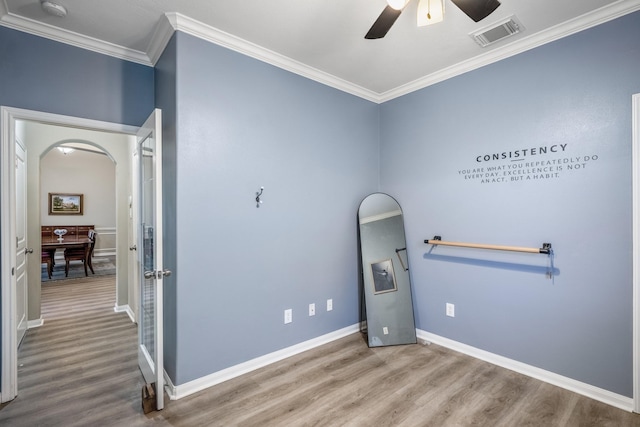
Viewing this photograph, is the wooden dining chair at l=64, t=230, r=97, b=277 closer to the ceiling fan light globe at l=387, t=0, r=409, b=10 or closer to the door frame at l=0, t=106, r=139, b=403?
the door frame at l=0, t=106, r=139, b=403

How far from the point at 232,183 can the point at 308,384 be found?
168cm

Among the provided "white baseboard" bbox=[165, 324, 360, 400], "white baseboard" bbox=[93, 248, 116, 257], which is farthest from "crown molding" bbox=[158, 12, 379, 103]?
"white baseboard" bbox=[93, 248, 116, 257]

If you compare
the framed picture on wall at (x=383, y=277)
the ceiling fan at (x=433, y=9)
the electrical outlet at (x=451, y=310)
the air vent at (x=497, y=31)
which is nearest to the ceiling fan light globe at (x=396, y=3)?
the ceiling fan at (x=433, y=9)

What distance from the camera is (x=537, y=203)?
2422 mm

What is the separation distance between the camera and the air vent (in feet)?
7.27

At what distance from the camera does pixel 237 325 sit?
8.16ft

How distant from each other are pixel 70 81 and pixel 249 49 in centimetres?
136

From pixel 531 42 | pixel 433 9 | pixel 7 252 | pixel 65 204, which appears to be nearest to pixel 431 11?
pixel 433 9

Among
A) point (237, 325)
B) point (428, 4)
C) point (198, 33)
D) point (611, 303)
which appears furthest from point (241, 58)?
point (611, 303)

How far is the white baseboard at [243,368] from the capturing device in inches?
86.8

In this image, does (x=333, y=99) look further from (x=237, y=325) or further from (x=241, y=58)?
(x=237, y=325)

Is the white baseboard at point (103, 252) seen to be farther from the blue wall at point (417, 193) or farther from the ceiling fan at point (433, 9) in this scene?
the ceiling fan at point (433, 9)

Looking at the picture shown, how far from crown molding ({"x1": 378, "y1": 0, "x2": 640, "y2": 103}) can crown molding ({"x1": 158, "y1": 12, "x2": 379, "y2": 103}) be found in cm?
66

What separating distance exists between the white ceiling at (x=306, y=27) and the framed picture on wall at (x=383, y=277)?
1.95 metres
